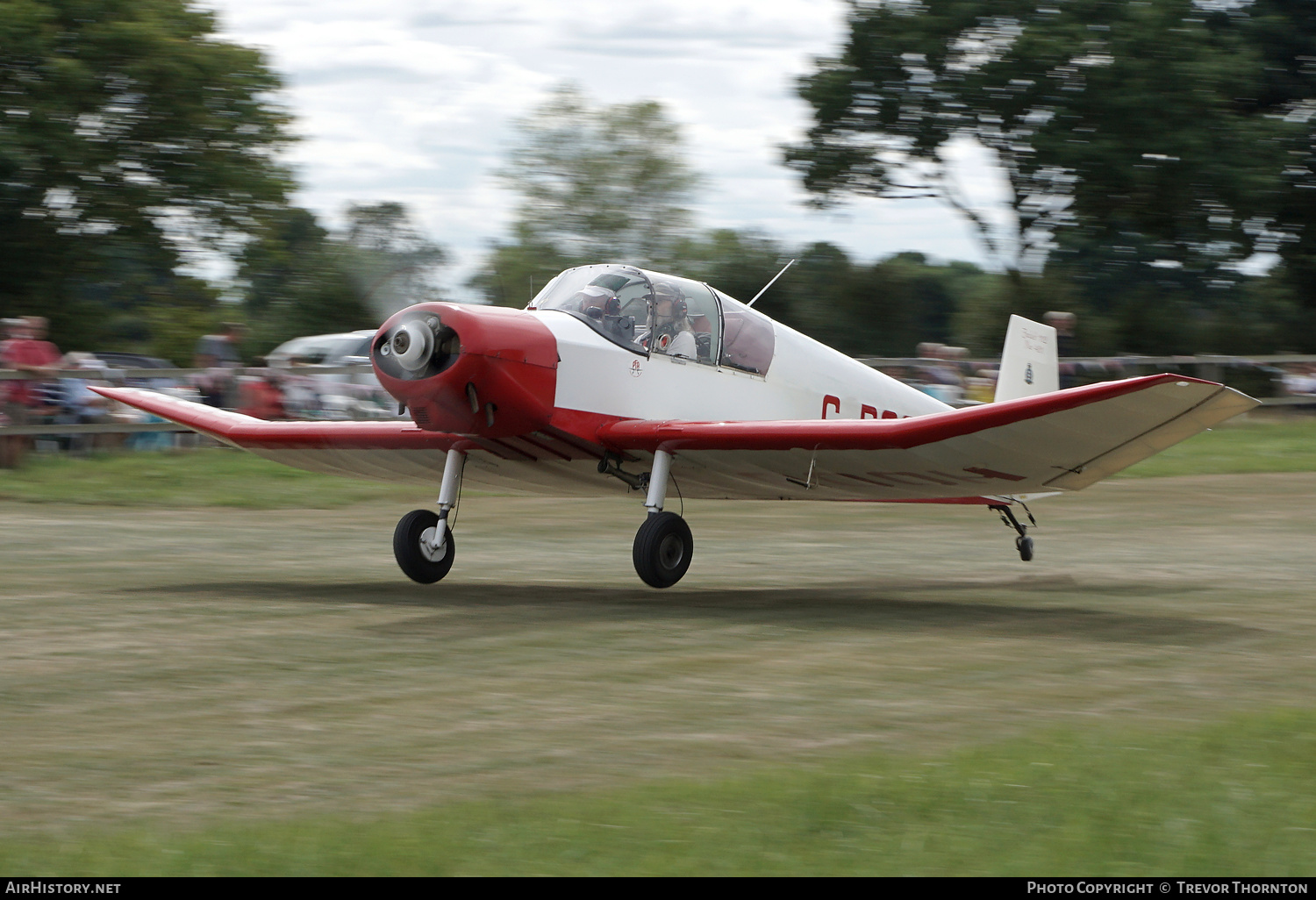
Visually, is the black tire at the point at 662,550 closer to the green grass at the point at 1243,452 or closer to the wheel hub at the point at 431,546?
the wheel hub at the point at 431,546

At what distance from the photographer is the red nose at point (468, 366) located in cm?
925

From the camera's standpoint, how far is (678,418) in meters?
10.4

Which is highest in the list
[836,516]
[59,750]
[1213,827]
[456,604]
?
[1213,827]

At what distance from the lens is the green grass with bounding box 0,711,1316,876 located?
154 inches

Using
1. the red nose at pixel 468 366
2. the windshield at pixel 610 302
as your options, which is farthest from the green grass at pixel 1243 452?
the red nose at pixel 468 366

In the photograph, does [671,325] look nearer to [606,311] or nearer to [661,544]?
[606,311]

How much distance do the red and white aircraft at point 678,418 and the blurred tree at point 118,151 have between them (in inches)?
973

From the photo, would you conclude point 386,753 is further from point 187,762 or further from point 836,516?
point 836,516

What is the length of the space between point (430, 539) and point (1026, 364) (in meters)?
4.92

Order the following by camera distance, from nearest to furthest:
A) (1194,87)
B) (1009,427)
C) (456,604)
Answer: (1009,427) < (456,604) < (1194,87)

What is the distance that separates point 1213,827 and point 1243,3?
4477 cm

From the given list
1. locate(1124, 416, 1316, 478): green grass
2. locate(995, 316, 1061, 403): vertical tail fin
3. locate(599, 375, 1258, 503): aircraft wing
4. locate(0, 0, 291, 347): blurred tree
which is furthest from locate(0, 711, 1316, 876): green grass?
locate(0, 0, 291, 347): blurred tree

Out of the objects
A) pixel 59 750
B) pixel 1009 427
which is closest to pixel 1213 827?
pixel 59 750

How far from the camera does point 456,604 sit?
958 cm
